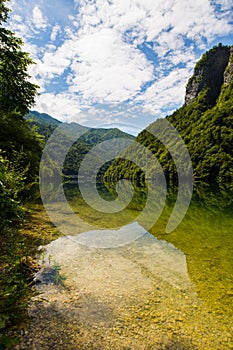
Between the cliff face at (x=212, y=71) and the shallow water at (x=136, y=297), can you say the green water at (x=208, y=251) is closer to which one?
the shallow water at (x=136, y=297)

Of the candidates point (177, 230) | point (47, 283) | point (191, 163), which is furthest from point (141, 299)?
point (191, 163)

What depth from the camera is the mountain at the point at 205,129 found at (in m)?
95.1

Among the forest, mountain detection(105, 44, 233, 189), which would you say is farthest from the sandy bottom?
mountain detection(105, 44, 233, 189)

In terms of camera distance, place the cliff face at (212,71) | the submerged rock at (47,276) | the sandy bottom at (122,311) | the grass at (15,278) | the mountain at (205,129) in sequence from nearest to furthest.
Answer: the grass at (15,278), the sandy bottom at (122,311), the submerged rock at (47,276), the mountain at (205,129), the cliff face at (212,71)

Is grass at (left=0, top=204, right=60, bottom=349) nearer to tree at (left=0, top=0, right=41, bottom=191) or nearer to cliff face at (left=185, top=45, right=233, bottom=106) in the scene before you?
tree at (left=0, top=0, right=41, bottom=191)

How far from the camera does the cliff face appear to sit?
162 meters

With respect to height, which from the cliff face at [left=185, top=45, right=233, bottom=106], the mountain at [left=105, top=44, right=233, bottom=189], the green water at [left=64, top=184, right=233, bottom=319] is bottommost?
the green water at [left=64, top=184, right=233, bottom=319]

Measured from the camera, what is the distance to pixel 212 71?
168375 millimetres

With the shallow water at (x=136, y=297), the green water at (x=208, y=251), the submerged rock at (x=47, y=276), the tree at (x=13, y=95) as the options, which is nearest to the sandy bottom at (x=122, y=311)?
the shallow water at (x=136, y=297)

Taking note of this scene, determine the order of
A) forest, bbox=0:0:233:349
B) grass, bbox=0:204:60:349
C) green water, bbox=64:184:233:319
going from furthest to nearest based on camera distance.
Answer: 1. green water, bbox=64:184:233:319
2. forest, bbox=0:0:233:349
3. grass, bbox=0:204:60:349

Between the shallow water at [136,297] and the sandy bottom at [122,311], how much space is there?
0.02m

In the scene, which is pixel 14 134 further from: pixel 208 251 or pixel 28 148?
pixel 208 251

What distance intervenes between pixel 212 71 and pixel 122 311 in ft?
641

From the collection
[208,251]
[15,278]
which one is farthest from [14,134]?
[208,251]
